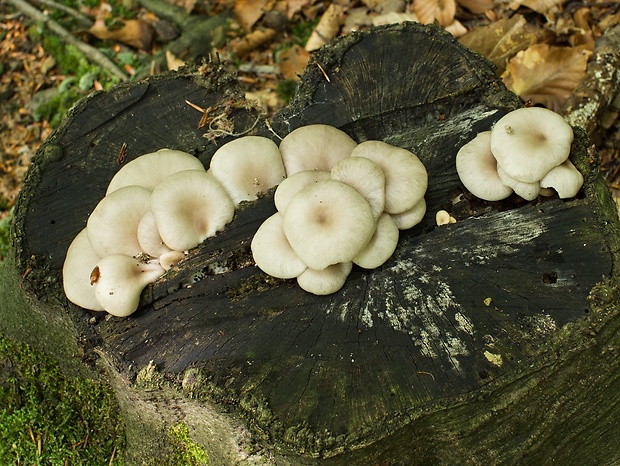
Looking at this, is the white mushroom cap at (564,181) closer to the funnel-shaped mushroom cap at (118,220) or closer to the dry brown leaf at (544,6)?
the funnel-shaped mushroom cap at (118,220)

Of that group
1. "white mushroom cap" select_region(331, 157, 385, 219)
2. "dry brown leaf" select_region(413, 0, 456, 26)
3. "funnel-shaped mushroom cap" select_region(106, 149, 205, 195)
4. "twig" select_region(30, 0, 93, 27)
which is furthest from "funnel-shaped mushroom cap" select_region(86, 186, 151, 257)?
"twig" select_region(30, 0, 93, 27)

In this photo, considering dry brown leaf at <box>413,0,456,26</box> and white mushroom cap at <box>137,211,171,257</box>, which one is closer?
white mushroom cap at <box>137,211,171,257</box>

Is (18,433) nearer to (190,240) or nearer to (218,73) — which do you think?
(190,240)

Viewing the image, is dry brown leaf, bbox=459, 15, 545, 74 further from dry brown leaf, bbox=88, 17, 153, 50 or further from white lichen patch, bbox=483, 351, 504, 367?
dry brown leaf, bbox=88, 17, 153, 50

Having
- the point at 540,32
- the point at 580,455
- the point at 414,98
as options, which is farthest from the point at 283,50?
the point at 580,455

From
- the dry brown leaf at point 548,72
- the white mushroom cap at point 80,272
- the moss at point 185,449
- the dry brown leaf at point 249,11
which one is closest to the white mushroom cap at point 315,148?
the white mushroom cap at point 80,272

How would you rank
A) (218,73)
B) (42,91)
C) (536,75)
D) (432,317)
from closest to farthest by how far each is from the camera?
(432,317), (218,73), (536,75), (42,91)

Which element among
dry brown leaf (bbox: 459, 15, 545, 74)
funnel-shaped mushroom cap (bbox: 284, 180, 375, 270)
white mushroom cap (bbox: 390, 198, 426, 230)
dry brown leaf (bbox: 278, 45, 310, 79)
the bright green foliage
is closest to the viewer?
funnel-shaped mushroom cap (bbox: 284, 180, 375, 270)
